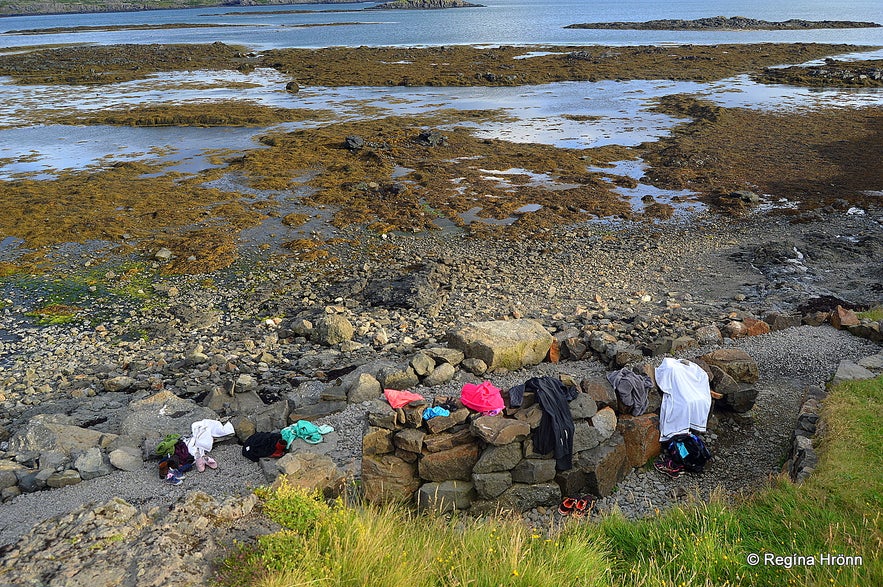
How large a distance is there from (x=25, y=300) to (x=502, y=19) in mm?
134326

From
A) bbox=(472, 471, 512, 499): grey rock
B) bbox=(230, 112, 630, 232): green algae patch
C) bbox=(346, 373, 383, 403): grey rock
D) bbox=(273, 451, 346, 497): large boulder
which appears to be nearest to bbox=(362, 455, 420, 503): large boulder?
bbox=(273, 451, 346, 497): large boulder

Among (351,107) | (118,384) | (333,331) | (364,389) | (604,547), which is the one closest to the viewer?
(604,547)

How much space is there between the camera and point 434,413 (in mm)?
8680

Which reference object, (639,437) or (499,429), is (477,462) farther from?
(639,437)

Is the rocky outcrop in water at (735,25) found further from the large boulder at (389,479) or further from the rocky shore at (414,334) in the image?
the large boulder at (389,479)

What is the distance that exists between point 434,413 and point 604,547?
2979 millimetres

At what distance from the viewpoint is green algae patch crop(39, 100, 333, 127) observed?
121 feet

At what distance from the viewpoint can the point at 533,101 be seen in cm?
4347

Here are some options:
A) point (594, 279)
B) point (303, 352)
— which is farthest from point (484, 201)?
point (303, 352)

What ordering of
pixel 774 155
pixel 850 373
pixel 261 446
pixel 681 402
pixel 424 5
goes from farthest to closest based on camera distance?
pixel 424 5, pixel 774 155, pixel 850 373, pixel 681 402, pixel 261 446

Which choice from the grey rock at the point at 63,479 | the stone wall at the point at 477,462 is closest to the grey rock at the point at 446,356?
the stone wall at the point at 477,462

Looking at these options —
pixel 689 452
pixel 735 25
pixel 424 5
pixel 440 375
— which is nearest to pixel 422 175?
pixel 440 375

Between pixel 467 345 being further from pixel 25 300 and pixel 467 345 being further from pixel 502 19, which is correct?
pixel 502 19

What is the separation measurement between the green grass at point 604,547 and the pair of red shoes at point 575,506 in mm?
860
